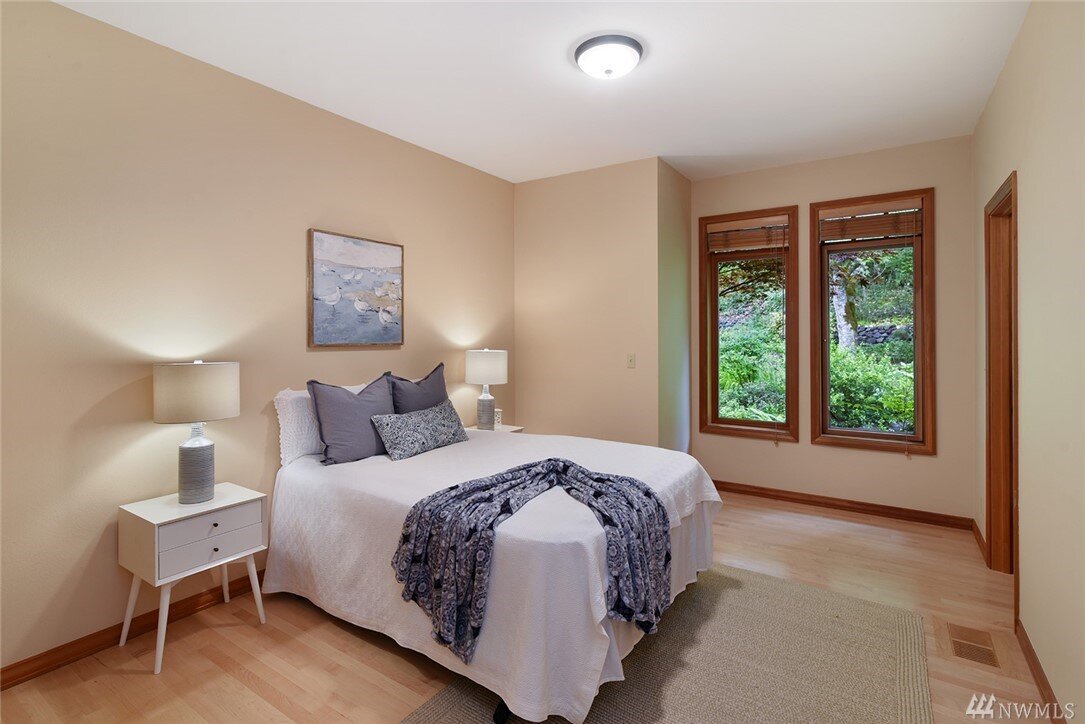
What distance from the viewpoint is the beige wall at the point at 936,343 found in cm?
388

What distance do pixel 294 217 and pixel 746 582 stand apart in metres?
3.27

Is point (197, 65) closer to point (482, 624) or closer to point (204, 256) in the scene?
Answer: point (204, 256)

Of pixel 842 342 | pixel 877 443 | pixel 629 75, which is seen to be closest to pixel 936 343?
pixel 842 342

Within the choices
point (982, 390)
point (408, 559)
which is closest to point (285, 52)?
point (408, 559)

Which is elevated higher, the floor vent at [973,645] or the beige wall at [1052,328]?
the beige wall at [1052,328]

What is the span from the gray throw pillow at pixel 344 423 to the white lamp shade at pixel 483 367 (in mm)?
1096

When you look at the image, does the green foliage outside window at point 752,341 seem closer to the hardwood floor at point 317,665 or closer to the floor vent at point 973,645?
the hardwood floor at point 317,665

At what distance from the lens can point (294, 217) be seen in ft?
10.4

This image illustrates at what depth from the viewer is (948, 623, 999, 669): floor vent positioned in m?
2.31

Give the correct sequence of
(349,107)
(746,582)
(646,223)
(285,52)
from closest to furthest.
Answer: (285,52) < (746,582) < (349,107) < (646,223)

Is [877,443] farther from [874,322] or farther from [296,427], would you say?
[296,427]

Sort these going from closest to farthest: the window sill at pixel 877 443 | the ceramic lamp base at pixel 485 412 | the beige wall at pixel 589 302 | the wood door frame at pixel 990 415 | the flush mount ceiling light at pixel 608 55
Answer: the flush mount ceiling light at pixel 608 55
the wood door frame at pixel 990 415
the window sill at pixel 877 443
the ceramic lamp base at pixel 485 412
the beige wall at pixel 589 302

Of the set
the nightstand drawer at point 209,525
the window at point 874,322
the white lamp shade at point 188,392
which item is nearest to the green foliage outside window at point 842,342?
the window at point 874,322

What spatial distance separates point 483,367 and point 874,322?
3.04m
